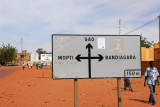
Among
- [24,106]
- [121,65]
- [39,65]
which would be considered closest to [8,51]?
[39,65]

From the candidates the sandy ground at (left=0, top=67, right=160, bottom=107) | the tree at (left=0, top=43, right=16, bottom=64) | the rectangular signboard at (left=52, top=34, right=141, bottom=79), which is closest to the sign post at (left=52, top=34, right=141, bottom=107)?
the rectangular signboard at (left=52, top=34, right=141, bottom=79)

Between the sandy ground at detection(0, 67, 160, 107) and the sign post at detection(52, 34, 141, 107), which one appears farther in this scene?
the sandy ground at detection(0, 67, 160, 107)

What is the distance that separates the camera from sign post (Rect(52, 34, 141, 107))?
3.79 meters

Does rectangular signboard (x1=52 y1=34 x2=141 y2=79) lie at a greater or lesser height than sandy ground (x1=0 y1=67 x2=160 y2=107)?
greater

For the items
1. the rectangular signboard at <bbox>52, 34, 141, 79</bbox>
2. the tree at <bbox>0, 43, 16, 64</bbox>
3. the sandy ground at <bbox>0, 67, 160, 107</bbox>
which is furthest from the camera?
the tree at <bbox>0, 43, 16, 64</bbox>

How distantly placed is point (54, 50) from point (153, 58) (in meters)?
26.3

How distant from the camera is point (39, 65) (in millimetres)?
51500

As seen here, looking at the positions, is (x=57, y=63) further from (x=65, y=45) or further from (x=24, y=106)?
(x=24, y=106)

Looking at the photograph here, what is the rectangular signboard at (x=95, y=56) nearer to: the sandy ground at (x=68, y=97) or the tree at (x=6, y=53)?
the sandy ground at (x=68, y=97)

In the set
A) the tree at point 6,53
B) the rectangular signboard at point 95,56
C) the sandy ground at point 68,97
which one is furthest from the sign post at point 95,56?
the tree at point 6,53

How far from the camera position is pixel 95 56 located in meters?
3.88

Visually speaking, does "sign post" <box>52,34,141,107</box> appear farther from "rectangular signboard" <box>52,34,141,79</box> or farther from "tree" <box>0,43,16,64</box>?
"tree" <box>0,43,16,64</box>

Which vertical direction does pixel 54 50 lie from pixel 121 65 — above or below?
above

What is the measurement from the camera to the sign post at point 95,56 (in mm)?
3785
